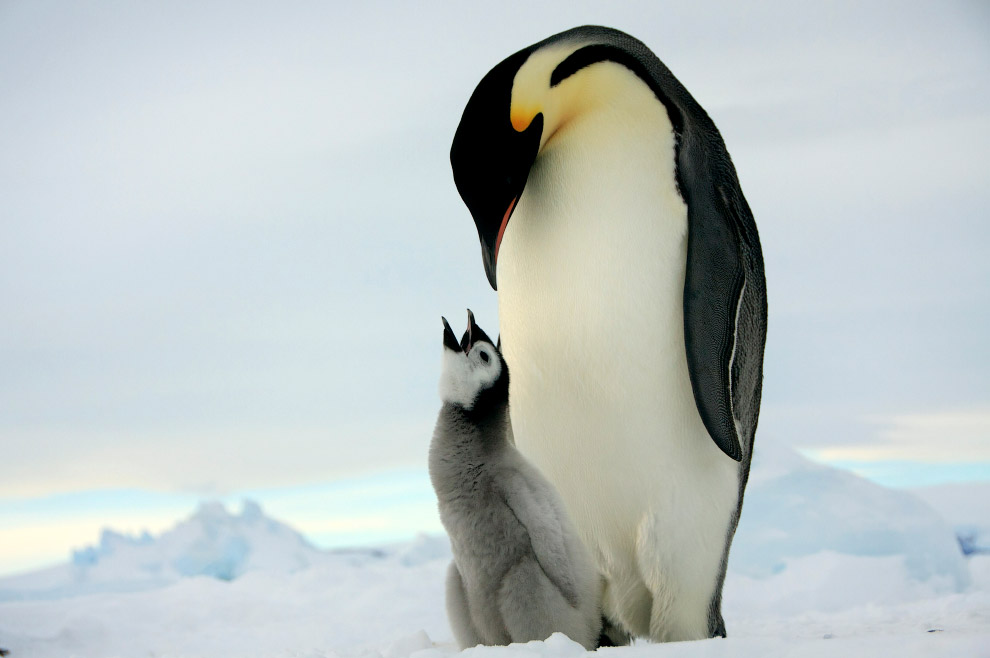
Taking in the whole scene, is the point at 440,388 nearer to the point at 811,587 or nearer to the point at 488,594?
the point at 488,594

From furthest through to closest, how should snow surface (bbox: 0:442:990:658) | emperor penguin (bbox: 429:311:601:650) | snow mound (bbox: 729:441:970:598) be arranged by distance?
snow mound (bbox: 729:441:970:598) → snow surface (bbox: 0:442:990:658) → emperor penguin (bbox: 429:311:601:650)

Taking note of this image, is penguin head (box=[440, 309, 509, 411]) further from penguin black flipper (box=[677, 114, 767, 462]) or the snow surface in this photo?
the snow surface

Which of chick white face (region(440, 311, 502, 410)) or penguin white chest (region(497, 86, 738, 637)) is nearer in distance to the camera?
chick white face (region(440, 311, 502, 410))

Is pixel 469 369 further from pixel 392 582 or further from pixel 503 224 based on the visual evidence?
pixel 392 582

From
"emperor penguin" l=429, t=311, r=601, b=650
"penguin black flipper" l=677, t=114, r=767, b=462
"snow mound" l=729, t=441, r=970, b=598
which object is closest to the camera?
"emperor penguin" l=429, t=311, r=601, b=650

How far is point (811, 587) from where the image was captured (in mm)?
3816

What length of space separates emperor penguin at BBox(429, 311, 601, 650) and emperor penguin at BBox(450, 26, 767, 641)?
9.3 inches

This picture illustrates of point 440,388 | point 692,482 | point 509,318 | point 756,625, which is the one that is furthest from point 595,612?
point 756,625

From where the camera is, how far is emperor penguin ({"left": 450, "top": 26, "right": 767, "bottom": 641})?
74.1 inches

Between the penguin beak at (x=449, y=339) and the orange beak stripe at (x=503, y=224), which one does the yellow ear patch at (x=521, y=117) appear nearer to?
the orange beak stripe at (x=503, y=224)

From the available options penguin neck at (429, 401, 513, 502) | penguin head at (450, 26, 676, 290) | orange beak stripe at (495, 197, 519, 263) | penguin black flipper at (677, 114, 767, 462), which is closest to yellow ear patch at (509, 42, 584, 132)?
penguin head at (450, 26, 676, 290)

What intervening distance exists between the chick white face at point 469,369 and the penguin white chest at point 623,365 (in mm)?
273

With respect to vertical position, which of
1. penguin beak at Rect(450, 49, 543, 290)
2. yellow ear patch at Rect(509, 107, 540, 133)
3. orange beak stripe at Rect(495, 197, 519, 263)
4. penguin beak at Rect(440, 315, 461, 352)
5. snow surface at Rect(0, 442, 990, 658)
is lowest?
snow surface at Rect(0, 442, 990, 658)

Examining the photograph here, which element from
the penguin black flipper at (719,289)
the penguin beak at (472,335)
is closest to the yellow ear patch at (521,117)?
the penguin black flipper at (719,289)
